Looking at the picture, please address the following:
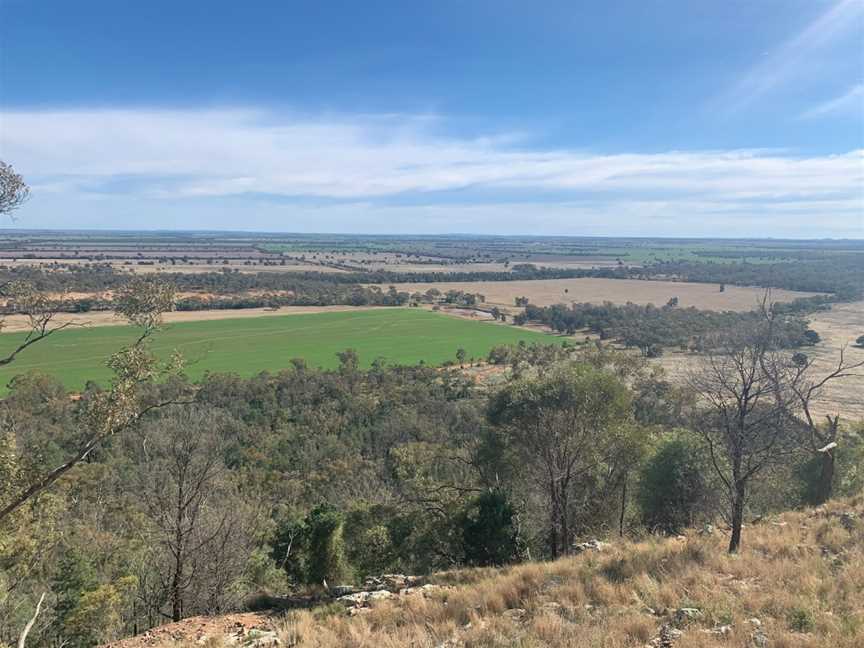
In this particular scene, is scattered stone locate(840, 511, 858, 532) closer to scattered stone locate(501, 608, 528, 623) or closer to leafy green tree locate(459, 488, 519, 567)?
leafy green tree locate(459, 488, 519, 567)

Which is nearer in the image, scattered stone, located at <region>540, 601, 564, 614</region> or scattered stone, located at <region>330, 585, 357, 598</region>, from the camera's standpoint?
scattered stone, located at <region>540, 601, 564, 614</region>

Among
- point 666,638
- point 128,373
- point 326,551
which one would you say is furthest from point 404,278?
point 666,638

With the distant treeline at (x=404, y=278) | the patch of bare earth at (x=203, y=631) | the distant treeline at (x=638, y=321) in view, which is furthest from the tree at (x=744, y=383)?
the distant treeline at (x=404, y=278)

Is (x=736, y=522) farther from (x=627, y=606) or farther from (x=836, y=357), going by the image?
(x=836, y=357)

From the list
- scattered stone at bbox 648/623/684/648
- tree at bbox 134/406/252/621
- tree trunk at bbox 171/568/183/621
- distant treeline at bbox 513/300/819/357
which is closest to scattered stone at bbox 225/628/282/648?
tree trunk at bbox 171/568/183/621

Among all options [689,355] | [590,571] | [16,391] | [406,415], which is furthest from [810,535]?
[16,391]

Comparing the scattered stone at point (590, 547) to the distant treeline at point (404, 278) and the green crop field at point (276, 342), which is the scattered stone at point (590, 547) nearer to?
the green crop field at point (276, 342)
